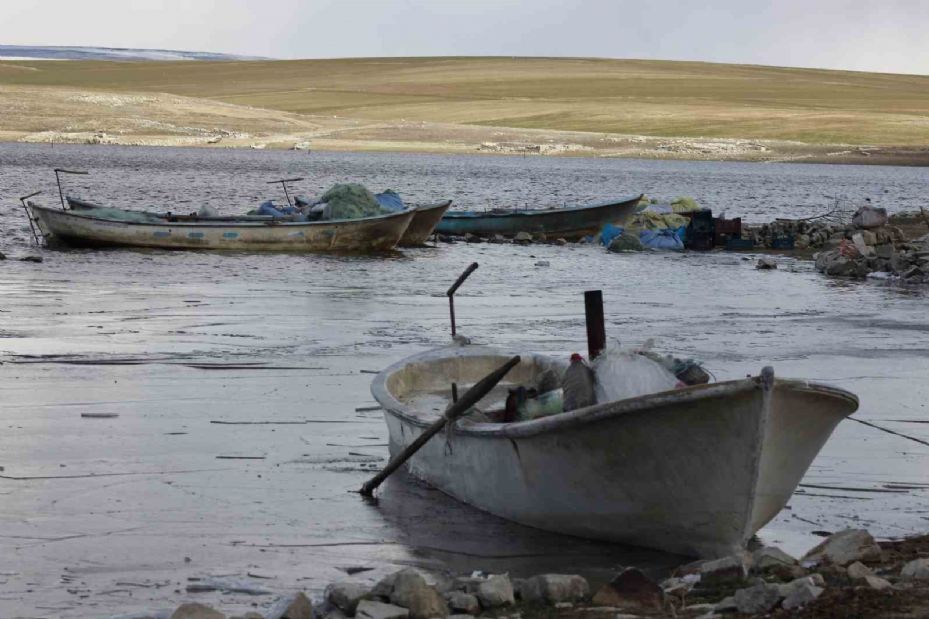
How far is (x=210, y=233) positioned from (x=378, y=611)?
21.7 m

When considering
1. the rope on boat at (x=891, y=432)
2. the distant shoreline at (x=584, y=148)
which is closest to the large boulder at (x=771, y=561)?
the rope on boat at (x=891, y=432)

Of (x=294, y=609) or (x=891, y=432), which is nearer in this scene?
(x=294, y=609)

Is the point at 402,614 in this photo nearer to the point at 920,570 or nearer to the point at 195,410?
the point at 920,570

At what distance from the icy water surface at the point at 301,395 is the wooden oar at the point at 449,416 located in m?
0.17

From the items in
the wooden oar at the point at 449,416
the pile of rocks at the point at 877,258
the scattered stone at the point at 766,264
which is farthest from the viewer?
the scattered stone at the point at 766,264

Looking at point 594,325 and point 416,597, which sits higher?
point 594,325

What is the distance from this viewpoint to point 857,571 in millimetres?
6930

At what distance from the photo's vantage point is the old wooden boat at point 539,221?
109 ft

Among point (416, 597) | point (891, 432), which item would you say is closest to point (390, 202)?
point (891, 432)

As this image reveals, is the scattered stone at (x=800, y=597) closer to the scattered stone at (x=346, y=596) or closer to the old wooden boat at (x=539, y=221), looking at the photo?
the scattered stone at (x=346, y=596)

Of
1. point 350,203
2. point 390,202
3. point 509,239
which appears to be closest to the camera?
point 350,203

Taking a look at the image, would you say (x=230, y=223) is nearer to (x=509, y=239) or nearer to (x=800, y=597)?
(x=509, y=239)

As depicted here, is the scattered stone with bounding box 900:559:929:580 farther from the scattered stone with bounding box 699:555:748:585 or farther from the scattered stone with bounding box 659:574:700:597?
the scattered stone with bounding box 659:574:700:597

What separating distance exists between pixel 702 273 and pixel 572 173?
57.6 meters
